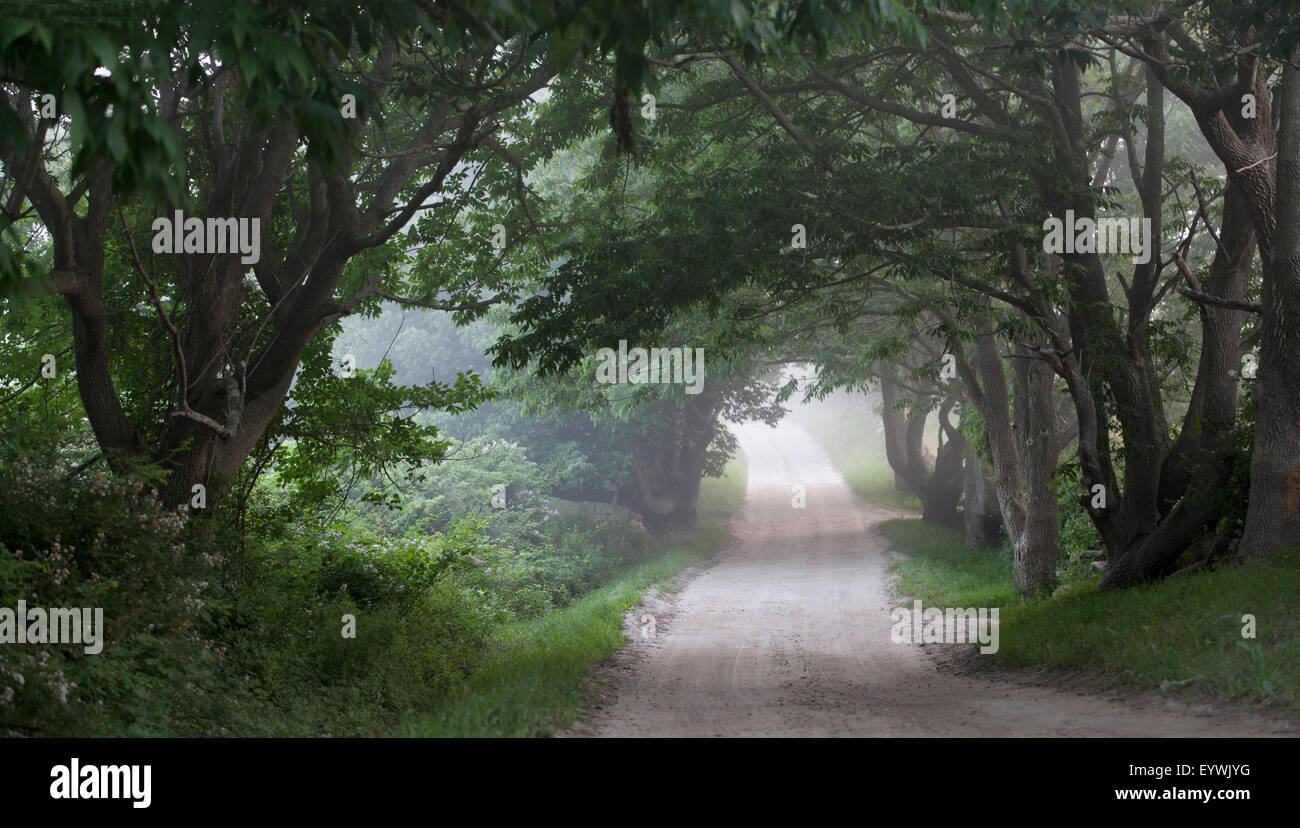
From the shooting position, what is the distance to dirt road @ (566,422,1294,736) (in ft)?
25.7

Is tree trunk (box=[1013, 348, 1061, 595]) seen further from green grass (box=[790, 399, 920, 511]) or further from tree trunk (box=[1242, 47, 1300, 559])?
green grass (box=[790, 399, 920, 511])

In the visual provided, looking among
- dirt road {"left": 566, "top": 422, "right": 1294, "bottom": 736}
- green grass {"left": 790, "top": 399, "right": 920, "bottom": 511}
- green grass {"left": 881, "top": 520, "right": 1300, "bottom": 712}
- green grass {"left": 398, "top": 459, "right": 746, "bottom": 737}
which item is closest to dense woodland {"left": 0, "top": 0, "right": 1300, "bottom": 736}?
green grass {"left": 398, "top": 459, "right": 746, "bottom": 737}

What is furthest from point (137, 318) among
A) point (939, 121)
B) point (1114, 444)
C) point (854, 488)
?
point (854, 488)

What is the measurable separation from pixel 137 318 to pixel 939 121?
10.1 m

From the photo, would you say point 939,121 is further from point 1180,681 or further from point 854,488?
point 854,488

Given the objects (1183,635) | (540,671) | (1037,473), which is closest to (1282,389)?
(1183,635)

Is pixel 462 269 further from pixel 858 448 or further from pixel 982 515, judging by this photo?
pixel 858 448

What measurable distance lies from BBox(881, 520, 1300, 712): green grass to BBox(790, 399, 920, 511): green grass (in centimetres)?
2564

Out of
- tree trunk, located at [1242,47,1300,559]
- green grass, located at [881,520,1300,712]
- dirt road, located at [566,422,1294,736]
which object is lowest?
dirt road, located at [566,422,1294,736]

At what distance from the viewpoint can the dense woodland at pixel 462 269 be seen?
21.5 ft

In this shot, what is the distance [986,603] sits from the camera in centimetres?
1658

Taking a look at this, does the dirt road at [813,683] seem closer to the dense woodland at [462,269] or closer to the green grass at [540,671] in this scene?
the green grass at [540,671]

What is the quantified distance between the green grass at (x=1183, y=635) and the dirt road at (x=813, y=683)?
389 mm

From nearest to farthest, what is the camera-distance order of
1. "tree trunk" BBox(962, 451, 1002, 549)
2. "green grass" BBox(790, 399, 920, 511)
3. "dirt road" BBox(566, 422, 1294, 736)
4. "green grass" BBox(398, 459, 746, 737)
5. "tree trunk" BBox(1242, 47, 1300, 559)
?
"green grass" BBox(398, 459, 746, 737)
"dirt road" BBox(566, 422, 1294, 736)
"tree trunk" BBox(1242, 47, 1300, 559)
"tree trunk" BBox(962, 451, 1002, 549)
"green grass" BBox(790, 399, 920, 511)
